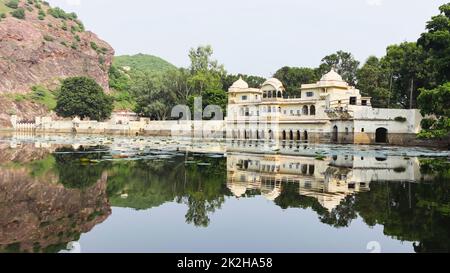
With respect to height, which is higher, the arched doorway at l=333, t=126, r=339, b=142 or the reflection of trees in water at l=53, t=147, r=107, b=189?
the arched doorway at l=333, t=126, r=339, b=142

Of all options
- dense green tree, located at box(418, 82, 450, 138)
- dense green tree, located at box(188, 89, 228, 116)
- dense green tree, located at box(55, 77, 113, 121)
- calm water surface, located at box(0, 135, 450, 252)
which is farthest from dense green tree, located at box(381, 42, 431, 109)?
dense green tree, located at box(55, 77, 113, 121)

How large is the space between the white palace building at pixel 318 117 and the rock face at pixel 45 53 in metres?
50.6

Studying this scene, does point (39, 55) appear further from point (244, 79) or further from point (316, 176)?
point (316, 176)

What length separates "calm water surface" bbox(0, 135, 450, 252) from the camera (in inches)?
→ 324

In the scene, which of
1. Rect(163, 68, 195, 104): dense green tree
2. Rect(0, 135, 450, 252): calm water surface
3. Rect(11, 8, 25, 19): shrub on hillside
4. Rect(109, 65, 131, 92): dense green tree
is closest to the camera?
Rect(0, 135, 450, 252): calm water surface

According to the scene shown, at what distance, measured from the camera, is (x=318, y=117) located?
51062mm

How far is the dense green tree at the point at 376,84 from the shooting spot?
2221 inches

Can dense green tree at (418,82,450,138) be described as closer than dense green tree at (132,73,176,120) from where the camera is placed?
Yes

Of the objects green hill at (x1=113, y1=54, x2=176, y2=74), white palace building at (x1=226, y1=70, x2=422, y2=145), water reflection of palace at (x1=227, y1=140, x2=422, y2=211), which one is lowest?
water reflection of palace at (x1=227, y1=140, x2=422, y2=211)

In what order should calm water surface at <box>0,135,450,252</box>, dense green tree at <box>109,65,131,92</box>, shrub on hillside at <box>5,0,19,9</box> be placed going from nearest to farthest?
1. calm water surface at <box>0,135,450,252</box>
2. shrub on hillside at <box>5,0,19,9</box>
3. dense green tree at <box>109,65,131,92</box>

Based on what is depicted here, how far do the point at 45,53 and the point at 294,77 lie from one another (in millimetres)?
56260

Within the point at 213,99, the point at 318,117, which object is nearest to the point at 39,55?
the point at 213,99

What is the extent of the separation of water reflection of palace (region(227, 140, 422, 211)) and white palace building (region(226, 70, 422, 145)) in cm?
2272

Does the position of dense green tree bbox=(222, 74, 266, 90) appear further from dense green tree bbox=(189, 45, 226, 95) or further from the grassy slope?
the grassy slope
